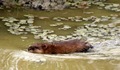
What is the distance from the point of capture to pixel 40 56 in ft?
16.5

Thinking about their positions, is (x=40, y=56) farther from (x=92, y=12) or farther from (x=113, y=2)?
(x=113, y=2)

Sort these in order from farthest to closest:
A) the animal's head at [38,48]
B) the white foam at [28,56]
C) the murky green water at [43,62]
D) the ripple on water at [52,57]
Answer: the animal's head at [38,48] → the white foam at [28,56] → the ripple on water at [52,57] → the murky green water at [43,62]

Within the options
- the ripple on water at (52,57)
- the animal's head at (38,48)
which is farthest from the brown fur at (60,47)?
the ripple on water at (52,57)

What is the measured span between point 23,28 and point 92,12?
7.16 ft

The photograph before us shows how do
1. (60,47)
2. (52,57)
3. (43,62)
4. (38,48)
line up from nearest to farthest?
(43,62) → (52,57) → (38,48) → (60,47)

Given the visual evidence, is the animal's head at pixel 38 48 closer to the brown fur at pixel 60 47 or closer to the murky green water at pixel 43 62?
the brown fur at pixel 60 47

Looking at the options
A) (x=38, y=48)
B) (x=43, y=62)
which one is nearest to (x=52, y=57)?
(x=43, y=62)

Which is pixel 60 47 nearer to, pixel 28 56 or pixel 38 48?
pixel 38 48

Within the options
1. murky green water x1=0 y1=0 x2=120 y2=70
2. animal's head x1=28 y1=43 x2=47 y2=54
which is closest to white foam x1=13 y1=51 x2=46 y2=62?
murky green water x1=0 y1=0 x2=120 y2=70

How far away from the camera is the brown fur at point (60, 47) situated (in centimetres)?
530

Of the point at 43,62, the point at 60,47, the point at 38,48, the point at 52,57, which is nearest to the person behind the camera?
the point at 43,62

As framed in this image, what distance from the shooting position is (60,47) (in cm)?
541

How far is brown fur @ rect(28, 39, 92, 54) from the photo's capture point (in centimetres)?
530

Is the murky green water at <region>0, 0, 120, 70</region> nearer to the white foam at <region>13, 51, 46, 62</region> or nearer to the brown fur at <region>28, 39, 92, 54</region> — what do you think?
the white foam at <region>13, 51, 46, 62</region>
